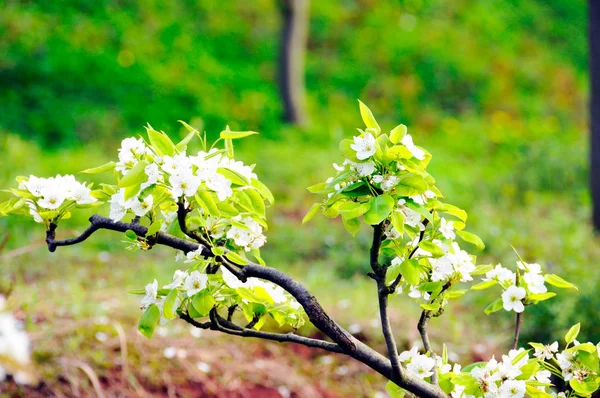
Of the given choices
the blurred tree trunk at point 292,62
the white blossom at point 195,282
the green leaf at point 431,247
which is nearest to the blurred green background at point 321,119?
the blurred tree trunk at point 292,62

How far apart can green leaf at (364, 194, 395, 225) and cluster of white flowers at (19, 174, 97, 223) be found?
60 centimetres

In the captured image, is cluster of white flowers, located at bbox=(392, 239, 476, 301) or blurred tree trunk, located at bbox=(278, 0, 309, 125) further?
blurred tree trunk, located at bbox=(278, 0, 309, 125)

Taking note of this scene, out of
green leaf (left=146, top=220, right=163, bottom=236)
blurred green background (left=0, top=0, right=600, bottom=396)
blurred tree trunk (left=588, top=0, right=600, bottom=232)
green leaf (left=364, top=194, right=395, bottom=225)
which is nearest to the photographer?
green leaf (left=364, top=194, right=395, bottom=225)

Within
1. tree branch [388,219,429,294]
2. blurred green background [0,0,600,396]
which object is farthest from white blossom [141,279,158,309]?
blurred green background [0,0,600,396]

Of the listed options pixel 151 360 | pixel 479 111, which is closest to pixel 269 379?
pixel 151 360

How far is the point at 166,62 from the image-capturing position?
9398 millimetres

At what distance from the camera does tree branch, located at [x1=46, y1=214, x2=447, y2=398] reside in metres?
1.41

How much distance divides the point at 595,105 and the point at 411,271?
5.08 metres

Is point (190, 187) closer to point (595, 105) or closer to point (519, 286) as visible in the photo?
point (519, 286)

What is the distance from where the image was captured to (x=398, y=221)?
132 centimetres

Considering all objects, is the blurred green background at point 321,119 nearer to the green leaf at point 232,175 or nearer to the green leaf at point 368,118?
the green leaf at point 232,175

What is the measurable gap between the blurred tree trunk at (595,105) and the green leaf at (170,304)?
5.08 m

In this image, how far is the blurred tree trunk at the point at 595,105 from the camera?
566 cm

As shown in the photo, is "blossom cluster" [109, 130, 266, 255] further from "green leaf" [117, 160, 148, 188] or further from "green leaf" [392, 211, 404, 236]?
"green leaf" [392, 211, 404, 236]
